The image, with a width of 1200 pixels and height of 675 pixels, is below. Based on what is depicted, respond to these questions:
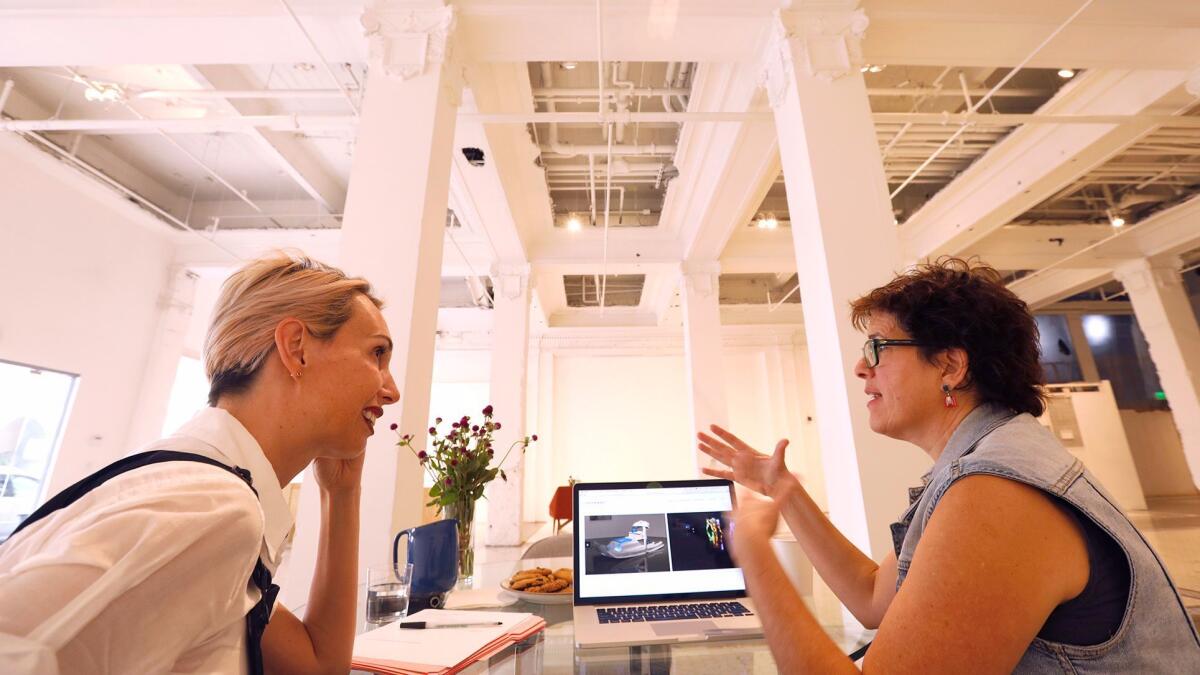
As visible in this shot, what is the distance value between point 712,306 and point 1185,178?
6.25 m

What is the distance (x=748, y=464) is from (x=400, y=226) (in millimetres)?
2320

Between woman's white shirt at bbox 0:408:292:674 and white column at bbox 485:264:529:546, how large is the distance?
6.60 meters

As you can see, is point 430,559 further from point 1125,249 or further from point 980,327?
point 1125,249

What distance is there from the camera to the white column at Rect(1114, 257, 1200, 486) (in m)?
7.26

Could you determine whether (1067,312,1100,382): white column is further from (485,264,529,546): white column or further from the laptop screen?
the laptop screen

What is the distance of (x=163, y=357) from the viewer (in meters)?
7.64

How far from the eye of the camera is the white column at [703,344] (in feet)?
24.4

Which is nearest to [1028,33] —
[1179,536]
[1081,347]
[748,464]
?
[748,464]

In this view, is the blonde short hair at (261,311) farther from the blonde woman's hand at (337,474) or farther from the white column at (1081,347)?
the white column at (1081,347)

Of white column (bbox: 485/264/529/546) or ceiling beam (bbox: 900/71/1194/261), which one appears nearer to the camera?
ceiling beam (bbox: 900/71/1194/261)

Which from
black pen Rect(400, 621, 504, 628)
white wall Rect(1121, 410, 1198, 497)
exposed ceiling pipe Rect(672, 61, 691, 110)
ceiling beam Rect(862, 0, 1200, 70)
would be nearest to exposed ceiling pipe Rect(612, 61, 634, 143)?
exposed ceiling pipe Rect(672, 61, 691, 110)

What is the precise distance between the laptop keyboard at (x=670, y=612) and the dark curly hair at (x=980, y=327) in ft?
2.45

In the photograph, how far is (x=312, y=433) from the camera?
2.92ft

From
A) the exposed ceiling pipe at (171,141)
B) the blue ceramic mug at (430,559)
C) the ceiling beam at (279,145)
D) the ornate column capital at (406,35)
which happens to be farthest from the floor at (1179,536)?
the exposed ceiling pipe at (171,141)
